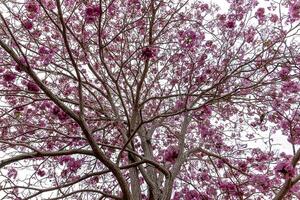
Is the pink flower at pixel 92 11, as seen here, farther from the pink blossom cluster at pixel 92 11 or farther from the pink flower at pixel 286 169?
the pink flower at pixel 286 169

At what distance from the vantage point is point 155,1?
641cm

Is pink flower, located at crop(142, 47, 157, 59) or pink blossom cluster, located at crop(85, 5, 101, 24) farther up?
pink blossom cluster, located at crop(85, 5, 101, 24)

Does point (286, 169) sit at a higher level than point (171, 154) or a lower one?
lower

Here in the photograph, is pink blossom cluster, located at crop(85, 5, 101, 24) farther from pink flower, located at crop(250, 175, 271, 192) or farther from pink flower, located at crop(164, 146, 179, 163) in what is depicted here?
pink flower, located at crop(250, 175, 271, 192)

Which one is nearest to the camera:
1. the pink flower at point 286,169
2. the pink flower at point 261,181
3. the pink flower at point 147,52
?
the pink flower at point 286,169

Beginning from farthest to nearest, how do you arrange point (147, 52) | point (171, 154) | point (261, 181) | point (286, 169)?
1. point (171, 154)
2. point (261, 181)
3. point (147, 52)
4. point (286, 169)

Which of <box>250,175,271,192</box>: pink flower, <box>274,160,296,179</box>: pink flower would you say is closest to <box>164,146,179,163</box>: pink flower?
<box>250,175,271,192</box>: pink flower

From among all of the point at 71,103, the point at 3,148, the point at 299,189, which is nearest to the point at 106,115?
the point at 71,103

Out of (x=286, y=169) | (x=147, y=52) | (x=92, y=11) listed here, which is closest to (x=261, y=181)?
(x=286, y=169)

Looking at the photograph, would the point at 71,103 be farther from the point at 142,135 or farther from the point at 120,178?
the point at 120,178

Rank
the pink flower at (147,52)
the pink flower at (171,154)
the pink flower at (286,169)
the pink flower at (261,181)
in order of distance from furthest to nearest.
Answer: the pink flower at (171,154) → the pink flower at (261,181) → the pink flower at (147,52) → the pink flower at (286,169)

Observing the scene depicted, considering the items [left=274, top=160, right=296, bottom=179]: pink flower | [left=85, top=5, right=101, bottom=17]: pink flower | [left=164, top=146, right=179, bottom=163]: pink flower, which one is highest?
[left=85, top=5, right=101, bottom=17]: pink flower

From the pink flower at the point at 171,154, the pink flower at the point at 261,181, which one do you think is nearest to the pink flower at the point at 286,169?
the pink flower at the point at 261,181

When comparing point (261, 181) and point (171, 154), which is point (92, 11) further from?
point (261, 181)
